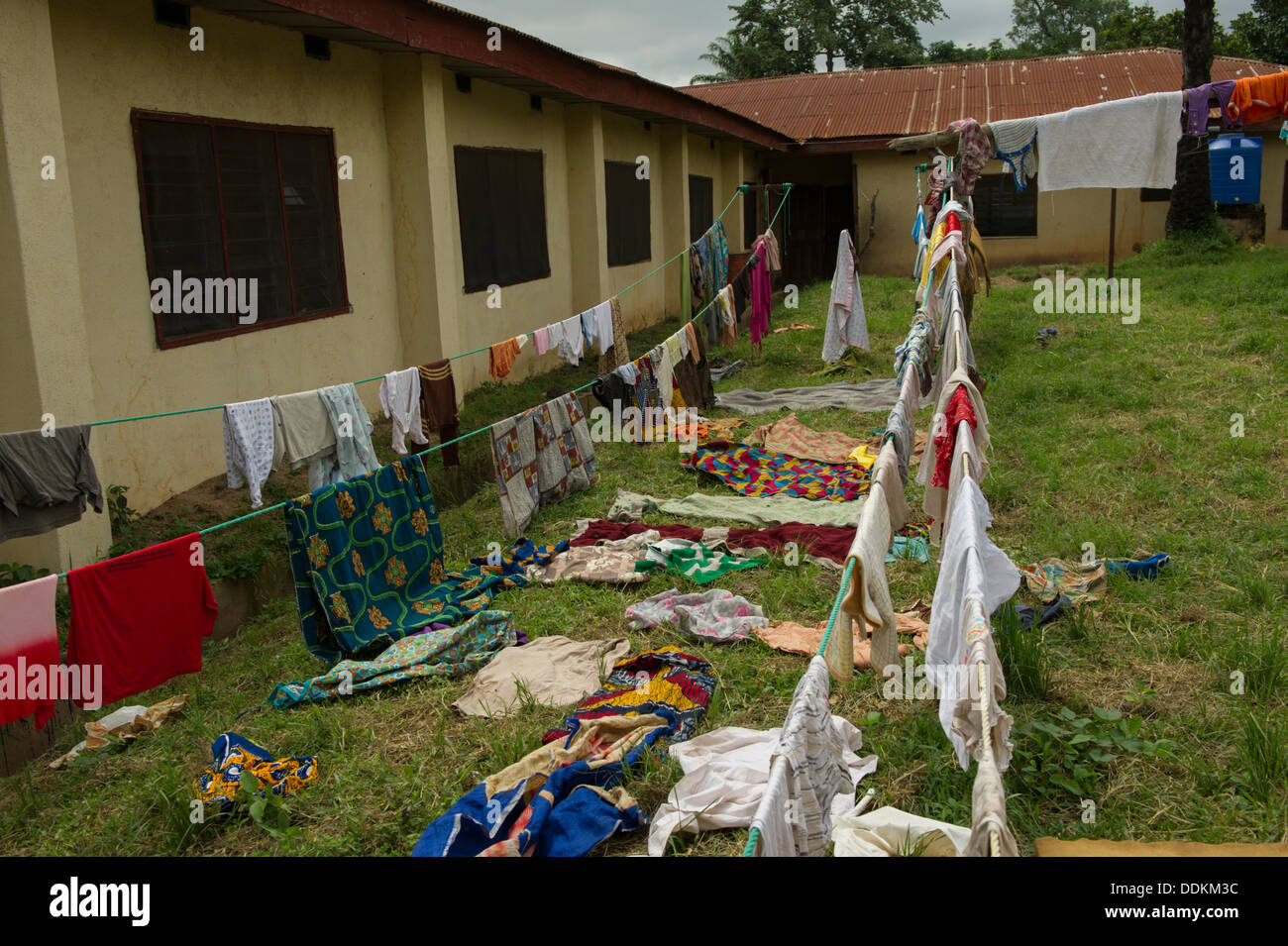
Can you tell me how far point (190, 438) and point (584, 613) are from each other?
360cm

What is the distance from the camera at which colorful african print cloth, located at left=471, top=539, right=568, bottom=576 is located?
22.3 ft

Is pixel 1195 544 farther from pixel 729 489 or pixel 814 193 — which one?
pixel 814 193

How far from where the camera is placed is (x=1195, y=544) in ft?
19.6

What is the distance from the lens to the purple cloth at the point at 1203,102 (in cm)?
820

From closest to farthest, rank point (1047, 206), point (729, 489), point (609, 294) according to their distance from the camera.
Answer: point (729, 489) < point (609, 294) < point (1047, 206)

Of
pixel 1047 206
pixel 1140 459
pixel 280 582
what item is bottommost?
pixel 280 582

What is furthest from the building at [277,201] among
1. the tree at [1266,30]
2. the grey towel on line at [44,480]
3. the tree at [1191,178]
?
the tree at [1266,30]

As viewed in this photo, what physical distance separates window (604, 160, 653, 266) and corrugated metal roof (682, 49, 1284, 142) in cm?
543

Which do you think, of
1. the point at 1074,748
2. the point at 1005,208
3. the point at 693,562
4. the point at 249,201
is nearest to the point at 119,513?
the point at 249,201

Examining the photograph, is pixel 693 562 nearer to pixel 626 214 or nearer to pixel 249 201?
pixel 249 201

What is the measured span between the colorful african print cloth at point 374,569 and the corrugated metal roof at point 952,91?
16415 millimetres
